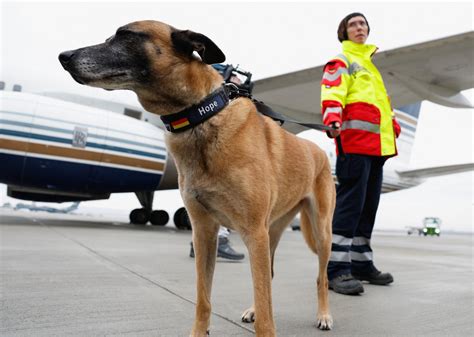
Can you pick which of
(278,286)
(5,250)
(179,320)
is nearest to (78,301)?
(179,320)

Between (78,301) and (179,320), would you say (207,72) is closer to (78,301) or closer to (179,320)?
Result: (179,320)

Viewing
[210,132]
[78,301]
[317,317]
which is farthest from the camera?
[78,301]

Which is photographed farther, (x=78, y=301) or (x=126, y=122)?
(x=126, y=122)

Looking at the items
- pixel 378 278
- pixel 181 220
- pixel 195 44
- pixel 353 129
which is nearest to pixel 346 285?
pixel 378 278

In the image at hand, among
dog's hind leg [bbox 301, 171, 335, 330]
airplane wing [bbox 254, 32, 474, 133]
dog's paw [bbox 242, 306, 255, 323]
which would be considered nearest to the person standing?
dog's hind leg [bbox 301, 171, 335, 330]

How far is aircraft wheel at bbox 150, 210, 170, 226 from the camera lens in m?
10.0

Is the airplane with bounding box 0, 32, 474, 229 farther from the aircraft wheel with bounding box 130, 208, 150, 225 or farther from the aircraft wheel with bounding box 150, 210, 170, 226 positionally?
the aircraft wheel with bounding box 130, 208, 150, 225

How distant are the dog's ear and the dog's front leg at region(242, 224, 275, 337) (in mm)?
612

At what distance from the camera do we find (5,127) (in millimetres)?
5926

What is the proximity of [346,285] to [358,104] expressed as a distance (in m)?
1.18

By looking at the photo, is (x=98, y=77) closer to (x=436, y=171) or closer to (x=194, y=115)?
(x=194, y=115)

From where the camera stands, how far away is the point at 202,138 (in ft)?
4.10

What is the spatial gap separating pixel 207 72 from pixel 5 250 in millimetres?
2915

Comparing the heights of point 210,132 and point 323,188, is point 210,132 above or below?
above
